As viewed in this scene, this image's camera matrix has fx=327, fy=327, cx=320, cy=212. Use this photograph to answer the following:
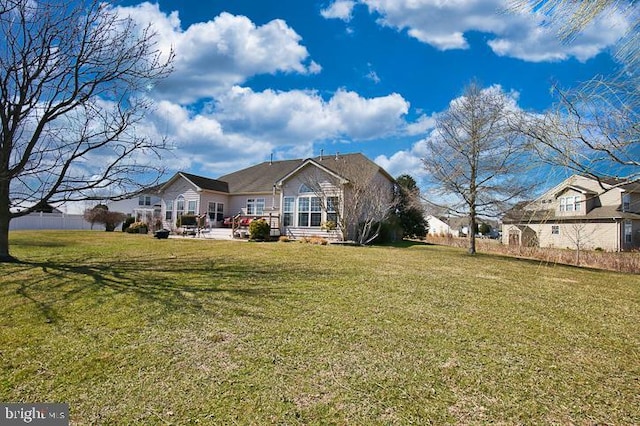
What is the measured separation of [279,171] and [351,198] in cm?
960

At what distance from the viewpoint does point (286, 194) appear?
72.0ft

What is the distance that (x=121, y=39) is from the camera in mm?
9398

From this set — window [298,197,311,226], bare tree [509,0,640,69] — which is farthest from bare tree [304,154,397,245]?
bare tree [509,0,640,69]

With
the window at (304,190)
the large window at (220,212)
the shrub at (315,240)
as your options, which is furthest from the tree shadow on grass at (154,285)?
the large window at (220,212)

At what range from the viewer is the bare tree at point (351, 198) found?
18.9 m

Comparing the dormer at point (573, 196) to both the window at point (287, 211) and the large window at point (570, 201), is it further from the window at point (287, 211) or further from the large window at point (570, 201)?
the window at point (287, 211)

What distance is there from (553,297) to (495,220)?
1042 centimetres

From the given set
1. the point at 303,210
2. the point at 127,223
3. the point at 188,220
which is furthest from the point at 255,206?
the point at 127,223

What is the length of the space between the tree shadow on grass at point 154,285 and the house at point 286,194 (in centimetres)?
1138

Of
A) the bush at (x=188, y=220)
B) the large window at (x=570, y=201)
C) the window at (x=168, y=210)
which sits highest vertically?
the window at (x=168, y=210)

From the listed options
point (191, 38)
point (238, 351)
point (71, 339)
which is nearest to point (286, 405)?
point (238, 351)

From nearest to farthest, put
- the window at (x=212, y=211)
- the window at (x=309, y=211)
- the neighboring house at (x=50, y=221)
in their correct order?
the window at (x=309, y=211)
the window at (x=212, y=211)
the neighboring house at (x=50, y=221)

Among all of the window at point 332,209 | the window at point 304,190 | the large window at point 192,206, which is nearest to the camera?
the window at point 332,209

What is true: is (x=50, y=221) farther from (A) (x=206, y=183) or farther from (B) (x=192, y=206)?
(A) (x=206, y=183)
